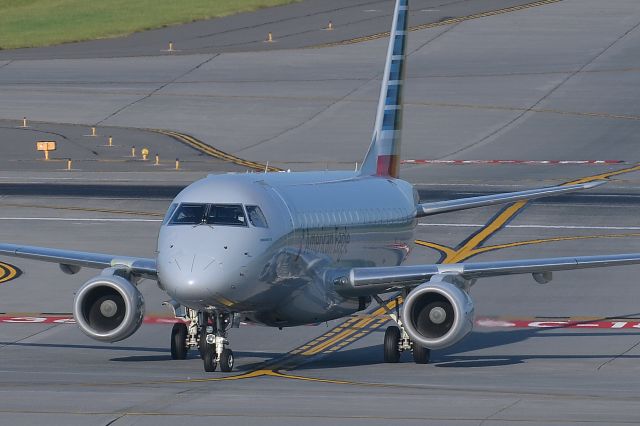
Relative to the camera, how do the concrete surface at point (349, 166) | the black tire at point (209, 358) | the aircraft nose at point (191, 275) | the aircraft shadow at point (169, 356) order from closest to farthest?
the concrete surface at point (349, 166), the aircraft nose at point (191, 275), the black tire at point (209, 358), the aircraft shadow at point (169, 356)

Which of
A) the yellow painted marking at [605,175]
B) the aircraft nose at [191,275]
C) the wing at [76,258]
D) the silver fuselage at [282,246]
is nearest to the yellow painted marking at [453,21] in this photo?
the yellow painted marking at [605,175]

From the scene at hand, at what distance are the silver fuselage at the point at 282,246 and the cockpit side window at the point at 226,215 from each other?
131mm

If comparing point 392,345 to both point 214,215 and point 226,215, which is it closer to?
point 226,215

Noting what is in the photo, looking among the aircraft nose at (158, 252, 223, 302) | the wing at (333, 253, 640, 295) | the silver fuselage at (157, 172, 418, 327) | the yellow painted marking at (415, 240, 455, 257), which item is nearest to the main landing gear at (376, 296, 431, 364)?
the wing at (333, 253, 640, 295)

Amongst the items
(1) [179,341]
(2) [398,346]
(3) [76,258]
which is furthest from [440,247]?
(3) [76,258]

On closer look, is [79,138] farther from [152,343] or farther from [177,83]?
[152,343]

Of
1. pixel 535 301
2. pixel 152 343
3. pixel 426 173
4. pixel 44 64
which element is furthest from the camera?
pixel 44 64

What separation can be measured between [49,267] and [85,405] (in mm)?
25100

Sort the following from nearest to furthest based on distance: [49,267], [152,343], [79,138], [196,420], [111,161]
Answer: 1. [196,420]
2. [152,343]
3. [49,267]
4. [111,161]
5. [79,138]

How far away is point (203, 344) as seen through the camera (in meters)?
32.5

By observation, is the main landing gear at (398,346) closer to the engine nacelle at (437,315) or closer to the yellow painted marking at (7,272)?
the engine nacelle at (437,315)

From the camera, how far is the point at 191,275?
30.3m

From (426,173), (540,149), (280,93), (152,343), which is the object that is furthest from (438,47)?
(152,343)

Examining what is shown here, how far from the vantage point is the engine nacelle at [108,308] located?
3341 centimetres
